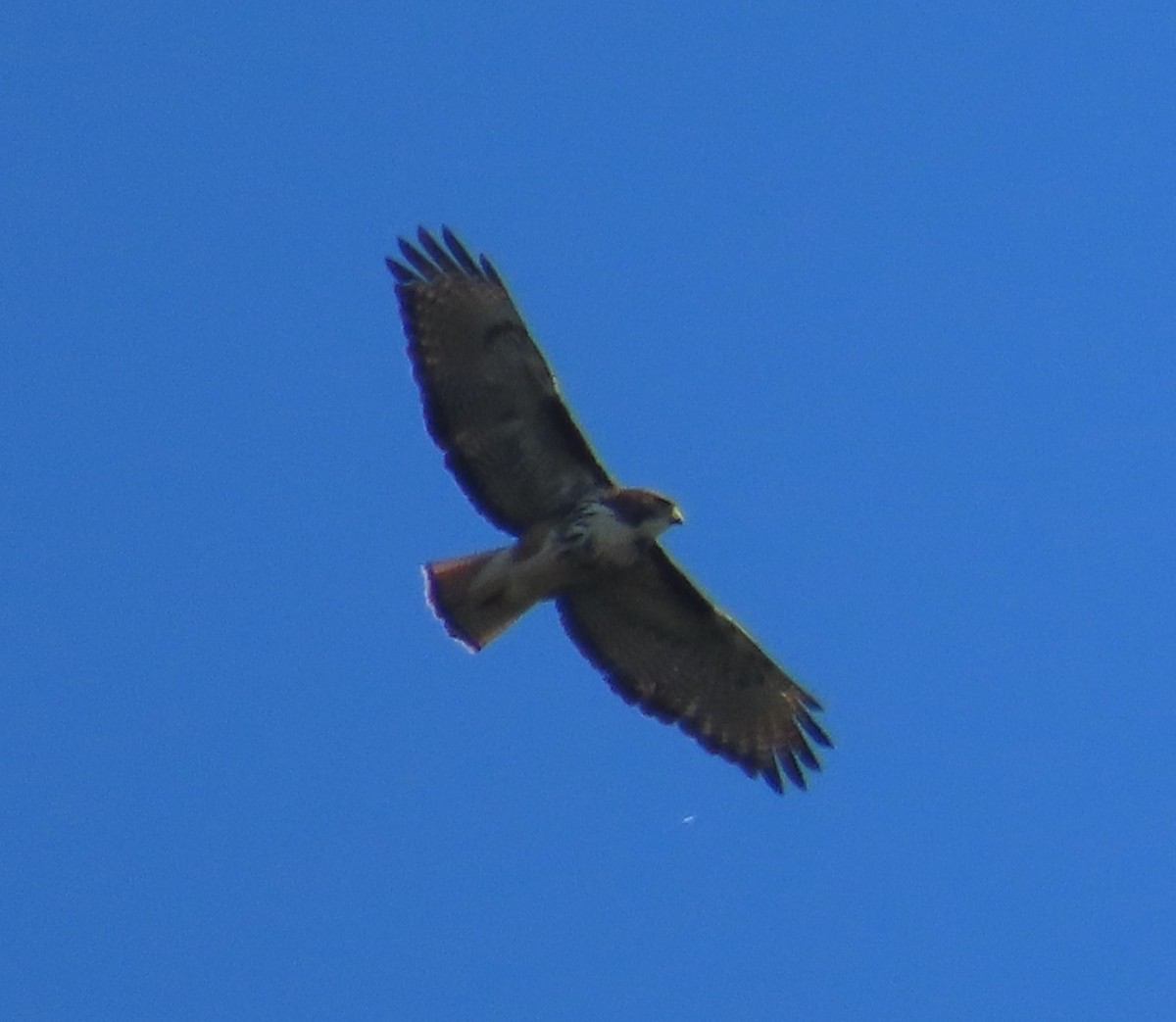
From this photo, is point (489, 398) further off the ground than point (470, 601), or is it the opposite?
point (489, 398)

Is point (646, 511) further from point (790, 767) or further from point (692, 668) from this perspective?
point (790, 767)

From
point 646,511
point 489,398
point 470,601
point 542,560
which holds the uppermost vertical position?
point 489,398

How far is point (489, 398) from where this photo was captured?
15.3 meters

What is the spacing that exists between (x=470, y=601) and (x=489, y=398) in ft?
3.61

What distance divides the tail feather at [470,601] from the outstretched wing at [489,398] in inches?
11.9

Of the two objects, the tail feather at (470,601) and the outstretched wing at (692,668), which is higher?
the outstretched wing at (692,668)

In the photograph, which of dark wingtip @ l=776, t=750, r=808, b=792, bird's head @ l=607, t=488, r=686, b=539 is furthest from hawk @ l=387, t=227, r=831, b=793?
dark wingtip @ l=776, t=750, r=808, b=792

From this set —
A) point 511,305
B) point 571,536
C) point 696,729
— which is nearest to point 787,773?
point 696,729

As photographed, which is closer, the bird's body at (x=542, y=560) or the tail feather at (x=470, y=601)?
the bird's body at (x=542, y=560)

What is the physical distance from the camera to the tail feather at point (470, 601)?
1523 cm

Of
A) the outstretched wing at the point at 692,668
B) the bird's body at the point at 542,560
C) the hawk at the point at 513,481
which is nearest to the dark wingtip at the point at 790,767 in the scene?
the outstretched wing at the point at 692,668

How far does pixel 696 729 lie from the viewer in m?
16.1

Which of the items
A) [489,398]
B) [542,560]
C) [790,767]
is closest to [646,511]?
[542,560]

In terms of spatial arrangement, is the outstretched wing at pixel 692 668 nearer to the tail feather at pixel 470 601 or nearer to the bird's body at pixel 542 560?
the bird's body at pixel 542 560
